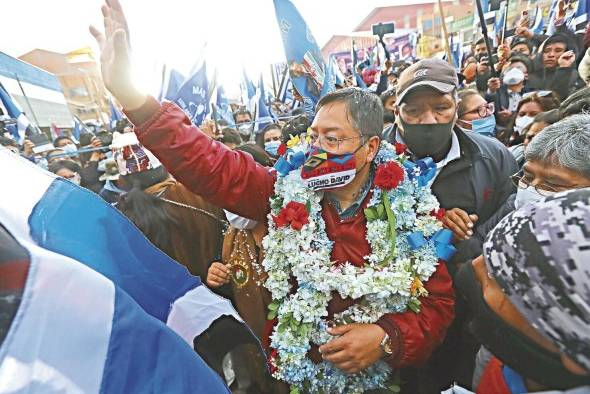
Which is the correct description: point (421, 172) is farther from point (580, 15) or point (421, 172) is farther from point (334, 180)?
point (580, 15)

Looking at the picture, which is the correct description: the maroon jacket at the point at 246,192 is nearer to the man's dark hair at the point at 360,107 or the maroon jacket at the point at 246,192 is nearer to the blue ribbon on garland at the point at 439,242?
the blue ribbon on garland at the point at 439,242

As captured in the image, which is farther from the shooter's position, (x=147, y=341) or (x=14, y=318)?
(x=147, y=341)

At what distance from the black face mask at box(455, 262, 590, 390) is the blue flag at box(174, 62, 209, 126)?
16.7ft

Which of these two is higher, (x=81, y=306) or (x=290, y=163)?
(x=81, y=306)

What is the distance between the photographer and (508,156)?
7.48 ft

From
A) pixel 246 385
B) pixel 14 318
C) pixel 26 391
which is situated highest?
pixel 14 318

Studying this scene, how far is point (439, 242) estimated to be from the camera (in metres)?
1.68

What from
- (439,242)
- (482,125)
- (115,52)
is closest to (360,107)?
Result: (439,242)

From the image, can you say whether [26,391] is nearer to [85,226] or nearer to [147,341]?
[147,341]

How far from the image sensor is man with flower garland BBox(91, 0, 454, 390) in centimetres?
147

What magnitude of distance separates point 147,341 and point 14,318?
27 cm

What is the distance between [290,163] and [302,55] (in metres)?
2.70

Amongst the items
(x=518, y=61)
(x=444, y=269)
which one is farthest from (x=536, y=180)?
(x=518, y=61)

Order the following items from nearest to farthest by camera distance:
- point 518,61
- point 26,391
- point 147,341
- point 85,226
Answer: point 26,391, point 147,341, point 85,226, point 518,61
